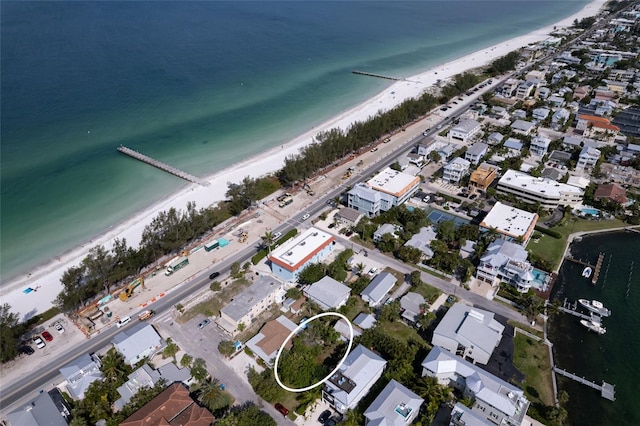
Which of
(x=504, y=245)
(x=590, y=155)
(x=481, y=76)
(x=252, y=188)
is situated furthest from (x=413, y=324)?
(x=481, y=76)

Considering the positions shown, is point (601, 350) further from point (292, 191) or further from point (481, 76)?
point (481, 76)

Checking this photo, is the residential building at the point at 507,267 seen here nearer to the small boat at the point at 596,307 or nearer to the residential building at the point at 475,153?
the small boat at the point at 596,307

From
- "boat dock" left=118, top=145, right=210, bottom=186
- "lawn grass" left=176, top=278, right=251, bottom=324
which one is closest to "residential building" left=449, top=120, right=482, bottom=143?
"boat dock" left=118, top=145, right=210, bottom=186

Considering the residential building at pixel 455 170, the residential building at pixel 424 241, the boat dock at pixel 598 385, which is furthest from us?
the residential building at pixel 455 170

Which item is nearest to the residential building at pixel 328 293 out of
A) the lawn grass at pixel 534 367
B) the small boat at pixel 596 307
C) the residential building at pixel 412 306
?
the residential building at pixel 412 306

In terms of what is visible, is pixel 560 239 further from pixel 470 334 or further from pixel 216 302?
pixel 216 302

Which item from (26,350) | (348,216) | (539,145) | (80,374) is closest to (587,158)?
(539,145)
